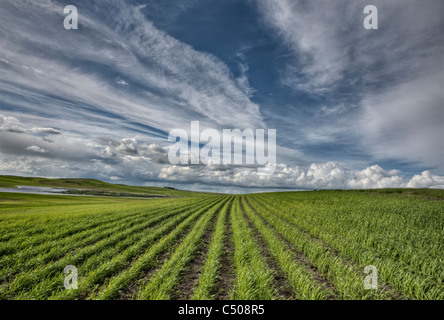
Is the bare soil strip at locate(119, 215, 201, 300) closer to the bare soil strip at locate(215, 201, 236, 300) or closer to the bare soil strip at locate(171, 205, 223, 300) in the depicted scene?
the bare soil strip at locate(171, 205, 223, 300)

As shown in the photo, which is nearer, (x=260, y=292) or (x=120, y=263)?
(x=260, y=292)

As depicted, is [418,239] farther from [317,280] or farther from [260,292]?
[260,292]

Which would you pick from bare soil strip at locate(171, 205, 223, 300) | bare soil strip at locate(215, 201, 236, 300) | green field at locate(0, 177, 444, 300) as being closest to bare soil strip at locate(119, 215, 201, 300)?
green field at locate(0, 177, 444, 300)

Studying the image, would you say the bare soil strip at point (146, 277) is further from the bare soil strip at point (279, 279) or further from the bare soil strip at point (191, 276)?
the bare soil strip at point (279, 279)

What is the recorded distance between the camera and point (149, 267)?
7840 mm

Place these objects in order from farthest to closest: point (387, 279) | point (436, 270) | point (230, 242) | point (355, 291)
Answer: point (230, 242) → point (436, 270) → point (387, 279) → point (355, 291)

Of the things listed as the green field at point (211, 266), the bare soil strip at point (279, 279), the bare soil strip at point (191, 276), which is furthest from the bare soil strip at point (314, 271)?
the bare soil strip at point (191, 276)

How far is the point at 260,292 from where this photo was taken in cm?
555

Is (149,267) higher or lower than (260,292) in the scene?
lower

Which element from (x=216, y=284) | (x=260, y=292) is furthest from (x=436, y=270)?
(x=216, y=284)

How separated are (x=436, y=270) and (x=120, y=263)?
535 inches

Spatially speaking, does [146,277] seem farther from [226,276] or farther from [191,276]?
[226,276]

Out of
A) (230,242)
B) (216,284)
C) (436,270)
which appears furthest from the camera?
(230,242)

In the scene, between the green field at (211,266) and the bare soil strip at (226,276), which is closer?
the green field at (211,266)
